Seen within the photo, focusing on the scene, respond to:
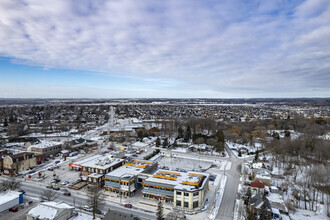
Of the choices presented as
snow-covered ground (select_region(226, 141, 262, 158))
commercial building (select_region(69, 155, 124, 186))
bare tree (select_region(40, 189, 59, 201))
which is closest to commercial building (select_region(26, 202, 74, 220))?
bare tree (select_region(40, 189, 59, 201))

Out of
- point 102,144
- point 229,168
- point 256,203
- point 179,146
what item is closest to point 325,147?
point 229,168

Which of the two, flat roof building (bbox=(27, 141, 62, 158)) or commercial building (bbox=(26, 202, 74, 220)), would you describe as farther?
flat roof building (bbox=(27, 141, 62, 158))

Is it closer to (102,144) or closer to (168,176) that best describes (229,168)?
(168,176)

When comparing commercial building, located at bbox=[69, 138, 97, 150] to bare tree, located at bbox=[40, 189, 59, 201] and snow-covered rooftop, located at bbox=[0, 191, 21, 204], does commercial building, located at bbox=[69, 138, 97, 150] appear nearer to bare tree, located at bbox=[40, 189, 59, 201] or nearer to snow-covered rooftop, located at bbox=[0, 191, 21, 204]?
bare tree, located at bbox=[40, 189, 59, 201]

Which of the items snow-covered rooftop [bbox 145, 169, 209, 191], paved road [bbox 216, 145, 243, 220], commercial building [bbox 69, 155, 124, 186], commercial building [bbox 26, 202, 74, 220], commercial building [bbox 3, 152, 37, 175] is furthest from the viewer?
commercial building [bbox 3, 152, 37, 175]

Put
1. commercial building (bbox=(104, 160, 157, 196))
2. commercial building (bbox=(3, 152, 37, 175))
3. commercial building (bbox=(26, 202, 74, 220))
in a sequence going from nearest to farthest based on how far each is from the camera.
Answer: commercial building (bbox=(26, 202, 74, 220))
commercial building (bbox=(104, 160, 157, 196))
commercial building (bbox=(3, 152, 37, 175))

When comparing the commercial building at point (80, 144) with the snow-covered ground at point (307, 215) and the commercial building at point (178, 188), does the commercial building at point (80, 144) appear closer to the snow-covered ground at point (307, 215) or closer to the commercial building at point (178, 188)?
the commercial building at point (178, 188)

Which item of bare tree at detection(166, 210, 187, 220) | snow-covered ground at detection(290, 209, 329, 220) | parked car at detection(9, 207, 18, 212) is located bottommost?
snow-covered ground at detection(290, 209, 329, 220)

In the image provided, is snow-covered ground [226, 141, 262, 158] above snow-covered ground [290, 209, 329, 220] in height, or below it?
above
